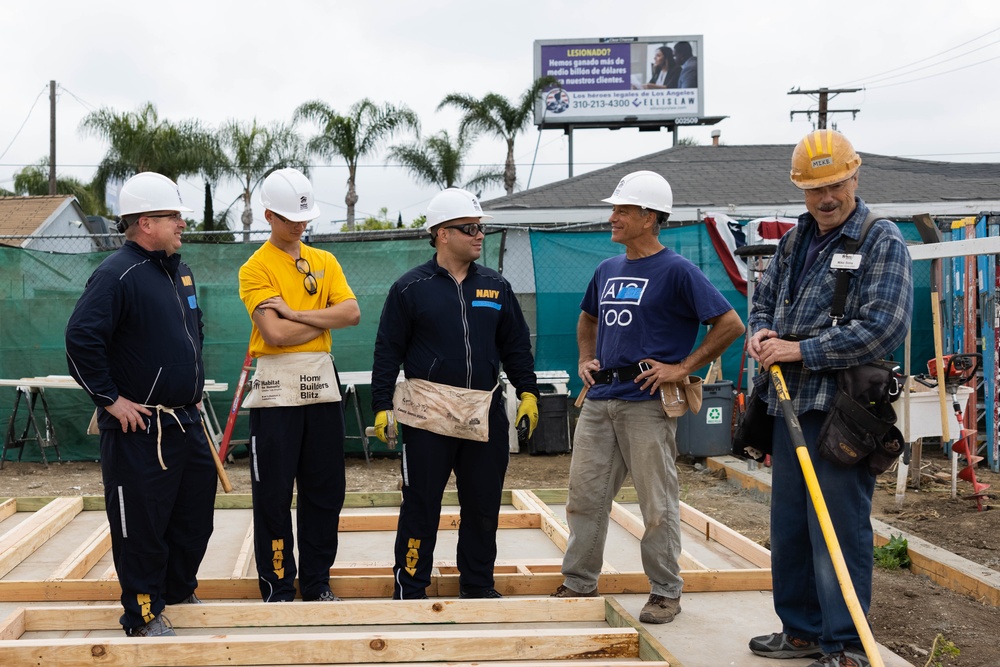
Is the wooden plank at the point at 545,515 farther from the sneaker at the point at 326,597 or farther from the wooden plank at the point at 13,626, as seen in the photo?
the wooden plank at the point at 13,626

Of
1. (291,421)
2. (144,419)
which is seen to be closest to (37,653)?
(144,419)

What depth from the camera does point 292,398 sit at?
4281mm

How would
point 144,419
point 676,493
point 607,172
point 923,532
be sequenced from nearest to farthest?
1. point 144,419
2. point 676,493
3. point 923,532
4. point 607,172

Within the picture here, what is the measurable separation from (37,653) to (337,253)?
22.7 ft

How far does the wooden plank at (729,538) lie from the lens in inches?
202

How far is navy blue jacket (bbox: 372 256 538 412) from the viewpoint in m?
4.33

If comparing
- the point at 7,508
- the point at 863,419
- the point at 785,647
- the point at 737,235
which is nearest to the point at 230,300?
the point at 7,508

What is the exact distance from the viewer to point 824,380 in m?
3.50

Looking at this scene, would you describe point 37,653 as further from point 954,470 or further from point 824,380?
point 954,470

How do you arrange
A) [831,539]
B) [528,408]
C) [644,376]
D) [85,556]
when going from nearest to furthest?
[831,539]
[644,376]
[528,408]
[85,556]

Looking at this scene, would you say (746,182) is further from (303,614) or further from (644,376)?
(303,614)

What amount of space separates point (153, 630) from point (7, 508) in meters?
3.38

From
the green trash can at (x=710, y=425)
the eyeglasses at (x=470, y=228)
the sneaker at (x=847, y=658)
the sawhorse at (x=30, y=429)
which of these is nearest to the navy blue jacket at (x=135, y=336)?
the eyeglasses at (x=470, y=228)

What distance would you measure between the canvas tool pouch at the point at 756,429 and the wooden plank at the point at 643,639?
2.69ft
